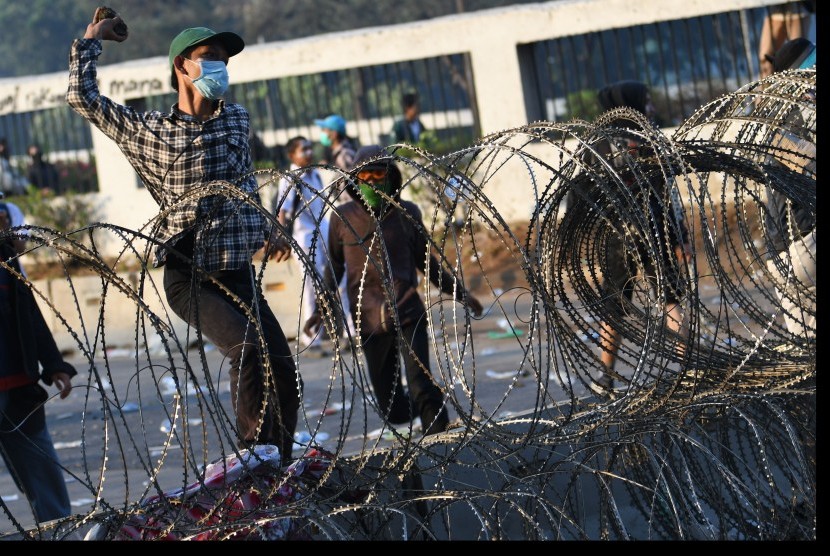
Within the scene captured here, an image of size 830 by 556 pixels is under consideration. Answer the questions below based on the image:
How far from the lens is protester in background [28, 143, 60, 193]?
1543 cm

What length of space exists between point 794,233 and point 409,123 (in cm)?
794

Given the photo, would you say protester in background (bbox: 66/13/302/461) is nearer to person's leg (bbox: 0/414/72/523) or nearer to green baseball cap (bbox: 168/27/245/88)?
green baseball cap (bbox: 168/27/245/88)

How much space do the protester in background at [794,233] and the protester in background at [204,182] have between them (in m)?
1.94

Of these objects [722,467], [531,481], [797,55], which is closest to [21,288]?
[531,481]

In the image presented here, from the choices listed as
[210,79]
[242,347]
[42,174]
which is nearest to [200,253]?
[242,347]

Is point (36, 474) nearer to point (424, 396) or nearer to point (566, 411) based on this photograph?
point (424, 396)

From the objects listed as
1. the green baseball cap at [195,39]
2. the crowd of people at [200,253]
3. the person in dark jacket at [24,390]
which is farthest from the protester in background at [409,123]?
the person in dark jacket at [24,390]

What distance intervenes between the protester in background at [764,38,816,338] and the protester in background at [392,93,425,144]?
665 centimetres

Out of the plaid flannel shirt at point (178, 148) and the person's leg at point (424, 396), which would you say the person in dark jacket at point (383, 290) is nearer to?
the person's leg at point (424, 396)

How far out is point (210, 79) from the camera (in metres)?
5.07

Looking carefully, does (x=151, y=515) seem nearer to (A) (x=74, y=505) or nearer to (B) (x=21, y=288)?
(B) (x=21, y=288)

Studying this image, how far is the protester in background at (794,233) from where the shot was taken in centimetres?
478

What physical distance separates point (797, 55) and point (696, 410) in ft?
9.76

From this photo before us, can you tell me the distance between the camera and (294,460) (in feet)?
14.4
